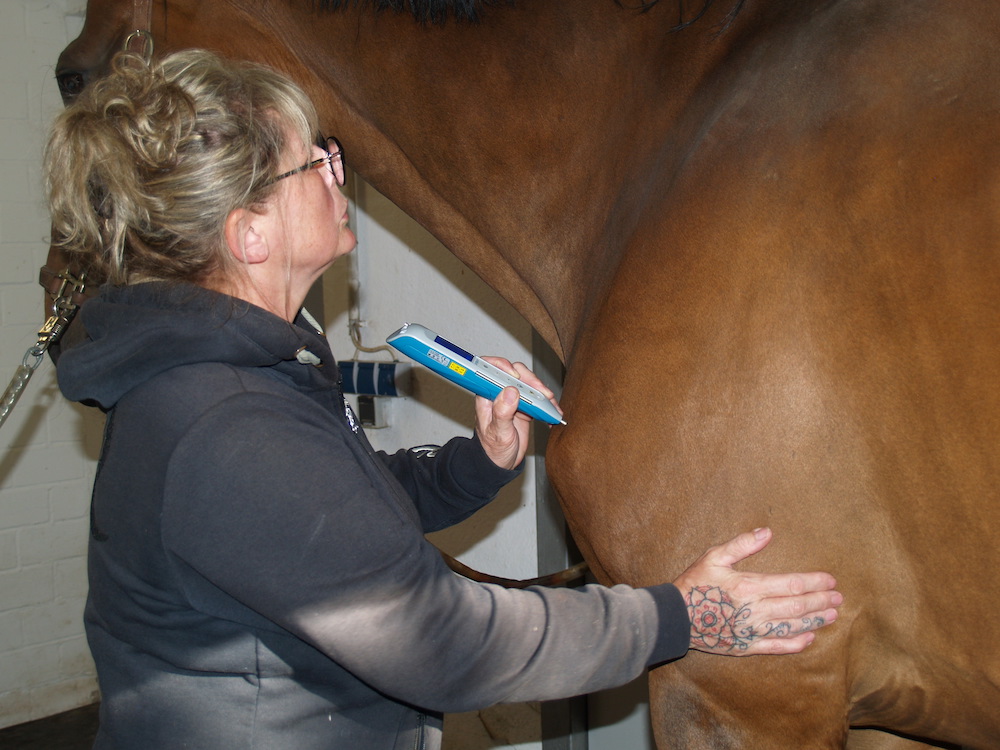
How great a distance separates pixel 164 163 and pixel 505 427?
54 cm

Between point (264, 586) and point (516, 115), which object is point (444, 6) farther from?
point (264, 586)

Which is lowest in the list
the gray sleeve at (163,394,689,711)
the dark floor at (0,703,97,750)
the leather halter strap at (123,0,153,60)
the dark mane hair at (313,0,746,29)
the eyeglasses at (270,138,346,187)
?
the dark floor at (0,703,97,750)

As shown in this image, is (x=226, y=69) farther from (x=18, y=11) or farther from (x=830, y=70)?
(x=18, y=11)

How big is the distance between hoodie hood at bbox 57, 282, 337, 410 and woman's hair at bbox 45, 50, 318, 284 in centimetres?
4

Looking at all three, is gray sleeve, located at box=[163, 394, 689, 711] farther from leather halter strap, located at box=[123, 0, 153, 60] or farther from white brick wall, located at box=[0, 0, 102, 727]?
white brick wall, located at box=[0, 0, 102, 727]

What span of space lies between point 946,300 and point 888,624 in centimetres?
33

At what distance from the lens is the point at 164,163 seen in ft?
2.50

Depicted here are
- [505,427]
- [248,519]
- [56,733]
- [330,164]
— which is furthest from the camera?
[56,733]

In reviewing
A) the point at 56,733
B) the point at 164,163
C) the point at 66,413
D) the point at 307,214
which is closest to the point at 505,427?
the point at 307,214

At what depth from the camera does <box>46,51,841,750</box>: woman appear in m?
0.68

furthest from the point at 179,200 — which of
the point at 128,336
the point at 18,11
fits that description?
the point at 18,11

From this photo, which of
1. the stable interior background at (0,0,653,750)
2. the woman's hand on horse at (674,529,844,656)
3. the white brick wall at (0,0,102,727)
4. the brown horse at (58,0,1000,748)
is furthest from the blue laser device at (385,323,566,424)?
the white brick wall at (0,0,102,727)

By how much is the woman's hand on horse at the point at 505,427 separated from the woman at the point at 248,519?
268 mm

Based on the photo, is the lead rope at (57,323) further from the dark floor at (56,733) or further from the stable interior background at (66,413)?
the dark floor at (56,733)
